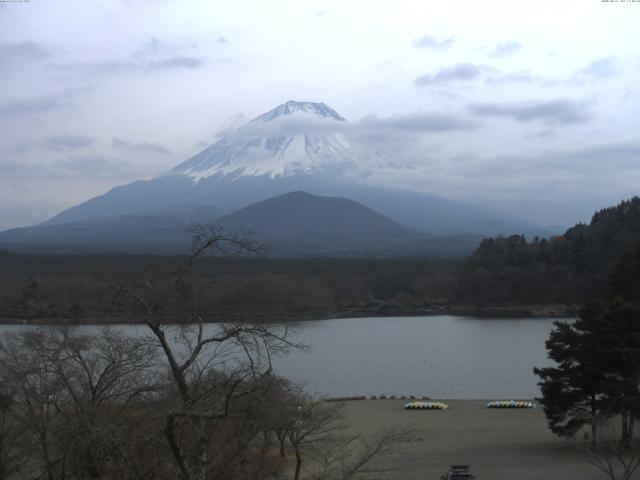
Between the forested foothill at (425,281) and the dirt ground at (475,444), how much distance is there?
23425 millimetres

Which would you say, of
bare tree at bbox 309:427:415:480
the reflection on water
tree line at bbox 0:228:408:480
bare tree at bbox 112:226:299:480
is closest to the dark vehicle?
bare tree at bbox 309:427:415:480

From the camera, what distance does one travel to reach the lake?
73.2 feet

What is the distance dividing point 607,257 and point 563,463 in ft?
131

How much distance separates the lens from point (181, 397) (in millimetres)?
4066

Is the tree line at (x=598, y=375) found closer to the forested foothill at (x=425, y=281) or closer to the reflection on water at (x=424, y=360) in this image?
the reflection on water at (x=424, y=360)

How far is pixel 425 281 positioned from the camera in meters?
57.7

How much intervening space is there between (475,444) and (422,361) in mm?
12900

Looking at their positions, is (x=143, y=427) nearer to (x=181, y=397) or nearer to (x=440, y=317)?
(x=181, y=397)

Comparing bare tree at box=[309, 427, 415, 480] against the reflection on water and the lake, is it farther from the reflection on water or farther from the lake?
the reflection on water

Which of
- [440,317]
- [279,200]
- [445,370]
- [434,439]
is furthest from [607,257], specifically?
[279,200]

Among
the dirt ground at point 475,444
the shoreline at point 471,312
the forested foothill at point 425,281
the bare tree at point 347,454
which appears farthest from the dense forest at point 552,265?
the bare tree at point 347,454

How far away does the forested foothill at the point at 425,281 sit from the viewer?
4481 centimetres

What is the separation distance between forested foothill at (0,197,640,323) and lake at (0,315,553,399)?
780 centimetres

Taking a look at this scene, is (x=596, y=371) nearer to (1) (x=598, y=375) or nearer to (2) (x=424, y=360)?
(1) (x=598, y=375)
